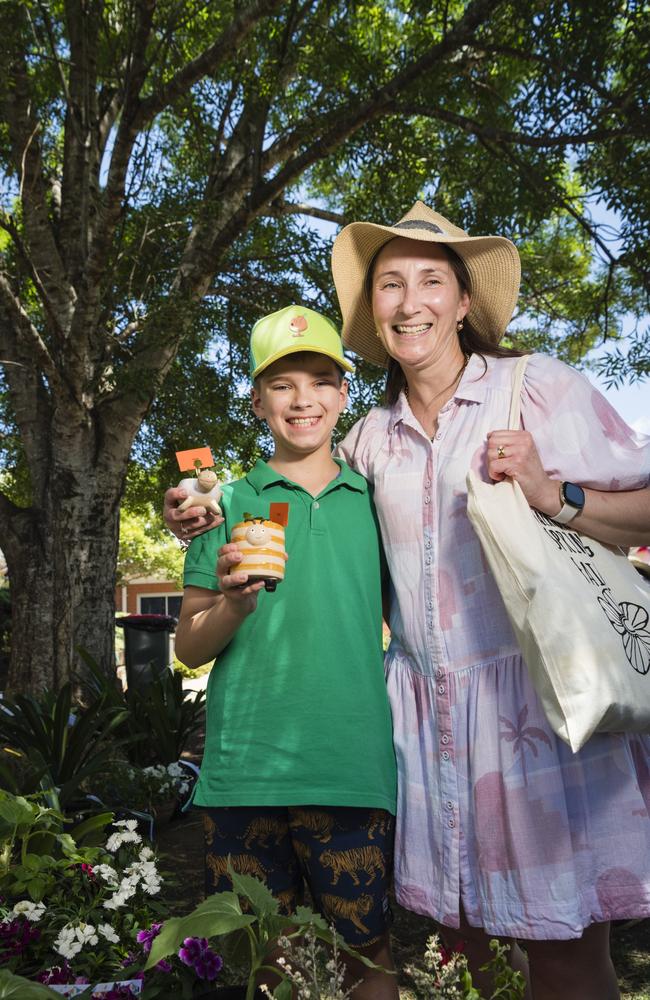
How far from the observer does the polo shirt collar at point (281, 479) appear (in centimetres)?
218

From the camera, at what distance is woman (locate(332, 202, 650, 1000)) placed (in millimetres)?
1746

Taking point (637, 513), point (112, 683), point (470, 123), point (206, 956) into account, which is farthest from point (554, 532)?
point (112, 683)

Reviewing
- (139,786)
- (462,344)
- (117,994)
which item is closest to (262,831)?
(117,994)

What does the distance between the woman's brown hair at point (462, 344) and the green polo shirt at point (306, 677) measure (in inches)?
14.2

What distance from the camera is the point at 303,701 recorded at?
1951 mm

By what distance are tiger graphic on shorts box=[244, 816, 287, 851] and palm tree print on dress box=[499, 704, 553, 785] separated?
594 mm

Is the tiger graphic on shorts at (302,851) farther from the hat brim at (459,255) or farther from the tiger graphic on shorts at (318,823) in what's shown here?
the hat brim at (459,255)

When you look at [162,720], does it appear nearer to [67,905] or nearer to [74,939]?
[67,905]

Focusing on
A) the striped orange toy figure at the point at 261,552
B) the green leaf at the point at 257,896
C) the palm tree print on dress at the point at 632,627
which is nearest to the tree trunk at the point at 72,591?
the striped orange toy figure at the point at 261,552

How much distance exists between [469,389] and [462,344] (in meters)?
0.27

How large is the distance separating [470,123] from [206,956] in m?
5.19

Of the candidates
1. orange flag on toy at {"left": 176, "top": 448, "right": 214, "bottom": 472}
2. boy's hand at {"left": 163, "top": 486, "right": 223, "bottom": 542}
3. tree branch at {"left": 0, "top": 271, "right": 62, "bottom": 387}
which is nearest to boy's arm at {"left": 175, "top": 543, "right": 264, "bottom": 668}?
boy's hand at {"left": 163, "top": 486, "right": 223, "bottom": 542}

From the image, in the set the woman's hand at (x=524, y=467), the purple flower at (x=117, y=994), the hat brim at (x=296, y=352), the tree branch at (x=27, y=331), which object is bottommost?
the purple flower at (x=117, y=994)

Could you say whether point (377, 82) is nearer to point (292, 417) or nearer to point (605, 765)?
point (292, 417)
